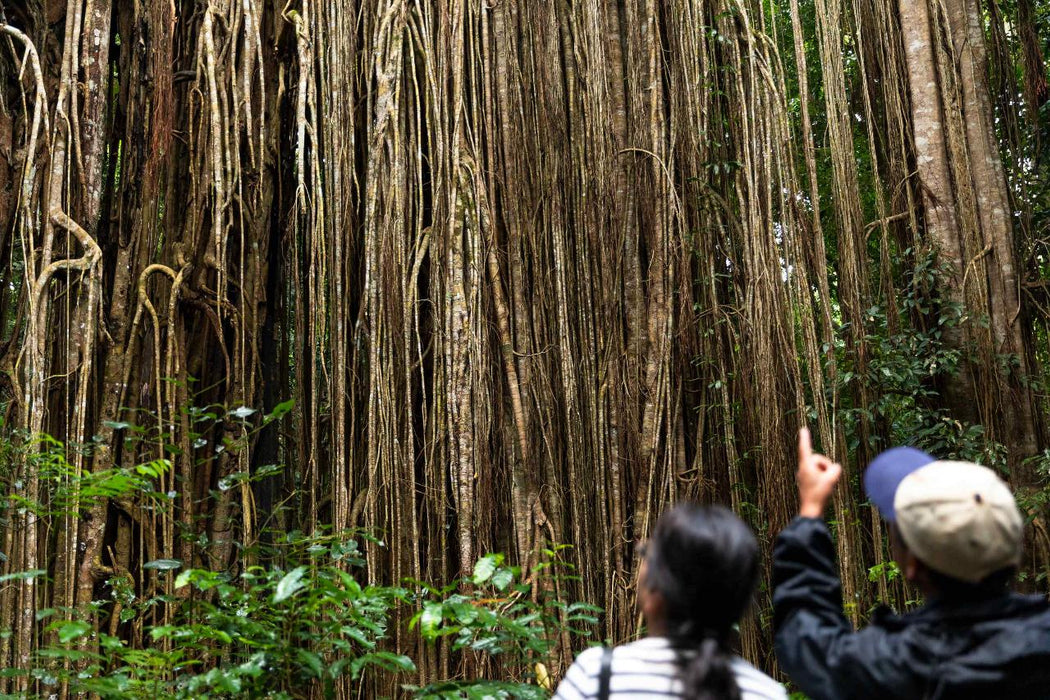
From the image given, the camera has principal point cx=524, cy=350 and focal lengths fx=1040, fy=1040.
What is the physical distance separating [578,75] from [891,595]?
262 cm

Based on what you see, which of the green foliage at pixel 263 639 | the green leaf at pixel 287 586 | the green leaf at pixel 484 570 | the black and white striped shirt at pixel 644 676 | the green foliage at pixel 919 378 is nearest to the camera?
the black and white striped shirt at pixel 644 676

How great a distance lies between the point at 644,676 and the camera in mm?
1184

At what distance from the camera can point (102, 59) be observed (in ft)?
13.3

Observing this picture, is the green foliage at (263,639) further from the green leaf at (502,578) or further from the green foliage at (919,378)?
the green foliage at (919,378)

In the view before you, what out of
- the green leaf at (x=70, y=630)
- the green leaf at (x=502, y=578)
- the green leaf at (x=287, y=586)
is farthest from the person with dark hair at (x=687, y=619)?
the green leaf at (x=70, y=630)

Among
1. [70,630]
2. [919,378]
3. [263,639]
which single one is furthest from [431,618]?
[919,378]

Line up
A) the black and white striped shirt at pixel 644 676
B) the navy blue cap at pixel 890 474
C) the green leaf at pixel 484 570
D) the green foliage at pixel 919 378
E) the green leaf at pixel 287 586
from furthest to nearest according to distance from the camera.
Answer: the green foliage at pixel 919 378 → the green leaf at pixel 484 570 → the green leaf at pixel 287 586 → the navy blue cap at pixel 890 474 → the black and white striped shirt at pixel 644 676

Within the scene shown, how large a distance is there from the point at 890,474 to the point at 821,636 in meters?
0.22

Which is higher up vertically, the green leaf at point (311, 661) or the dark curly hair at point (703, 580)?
the dark curly hair at point (703, 580)

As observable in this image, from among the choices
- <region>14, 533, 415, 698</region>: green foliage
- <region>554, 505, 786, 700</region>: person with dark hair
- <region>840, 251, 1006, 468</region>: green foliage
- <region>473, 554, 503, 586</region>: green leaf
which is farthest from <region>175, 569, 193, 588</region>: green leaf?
<region>840, 251, 1006, 468</region>: green foliage

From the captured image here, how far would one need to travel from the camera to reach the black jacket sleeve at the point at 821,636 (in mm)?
1230

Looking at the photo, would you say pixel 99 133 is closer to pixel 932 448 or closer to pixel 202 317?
pixel 202 317

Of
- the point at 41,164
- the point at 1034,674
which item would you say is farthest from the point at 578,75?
the point at 1034,674

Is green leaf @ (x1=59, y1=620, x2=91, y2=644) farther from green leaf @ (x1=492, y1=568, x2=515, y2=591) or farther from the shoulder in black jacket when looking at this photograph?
the shoulder in black jacket
